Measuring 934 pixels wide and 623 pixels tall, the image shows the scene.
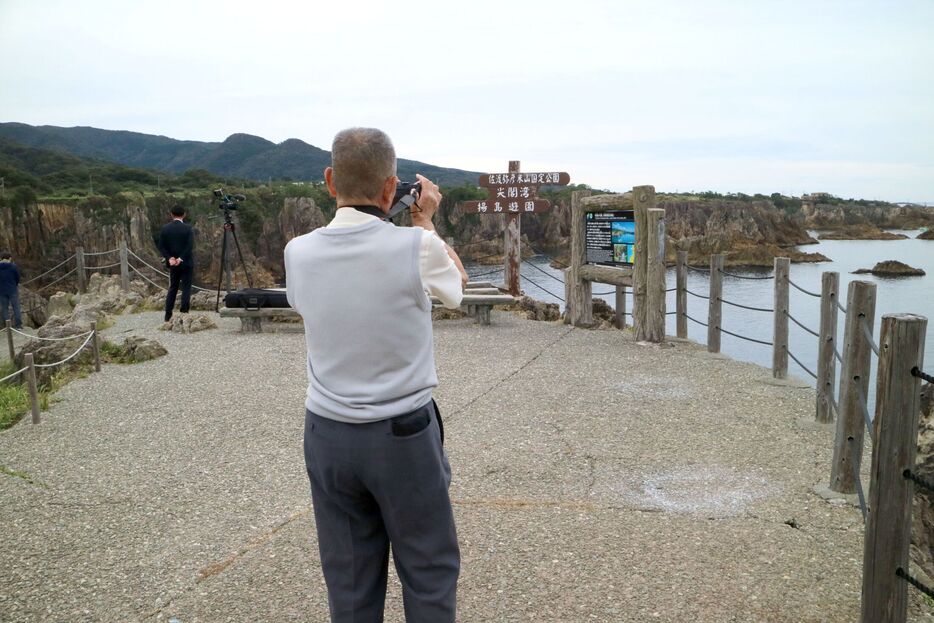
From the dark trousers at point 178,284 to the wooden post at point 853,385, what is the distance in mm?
9892

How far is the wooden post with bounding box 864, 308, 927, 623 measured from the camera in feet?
9.48

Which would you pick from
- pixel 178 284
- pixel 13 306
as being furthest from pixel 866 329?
pixel 13 306

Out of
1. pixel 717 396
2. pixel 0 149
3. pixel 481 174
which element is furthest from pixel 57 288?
pixel 0 149

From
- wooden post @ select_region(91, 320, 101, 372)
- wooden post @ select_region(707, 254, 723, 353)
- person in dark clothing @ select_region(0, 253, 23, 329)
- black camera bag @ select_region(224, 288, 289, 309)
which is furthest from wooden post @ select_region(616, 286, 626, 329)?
person in dark clothing @ select_region(0, 253, 23, 329)

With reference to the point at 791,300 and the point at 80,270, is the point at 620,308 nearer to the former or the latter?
the point at 80,270

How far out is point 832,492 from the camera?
4.50m

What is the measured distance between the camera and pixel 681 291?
9984mm

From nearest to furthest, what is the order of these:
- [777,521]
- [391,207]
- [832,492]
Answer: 1. [391,207]
2. [777,521]
3. [832,492]

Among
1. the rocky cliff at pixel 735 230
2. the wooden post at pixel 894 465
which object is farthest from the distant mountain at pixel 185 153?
the wooden post at pixel 894 465

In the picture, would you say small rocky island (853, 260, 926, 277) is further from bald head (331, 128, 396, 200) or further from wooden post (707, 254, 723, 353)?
bald head (331, 128, 396, 200)

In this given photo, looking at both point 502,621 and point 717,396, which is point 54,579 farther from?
point 717,396

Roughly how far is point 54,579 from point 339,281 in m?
2.64

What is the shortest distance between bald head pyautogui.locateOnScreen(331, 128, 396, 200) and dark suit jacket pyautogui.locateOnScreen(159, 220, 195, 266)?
10.1 metres

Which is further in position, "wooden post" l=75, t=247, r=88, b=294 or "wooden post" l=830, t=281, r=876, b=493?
"wooden post" l=75, t=247, r=88, b=294
